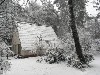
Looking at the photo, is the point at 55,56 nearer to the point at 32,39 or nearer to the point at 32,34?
the point at 32,39

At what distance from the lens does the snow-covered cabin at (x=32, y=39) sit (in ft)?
98.9

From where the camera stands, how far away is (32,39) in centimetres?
3244

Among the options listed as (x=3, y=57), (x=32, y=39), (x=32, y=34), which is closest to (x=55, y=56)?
(x=3, y=57)

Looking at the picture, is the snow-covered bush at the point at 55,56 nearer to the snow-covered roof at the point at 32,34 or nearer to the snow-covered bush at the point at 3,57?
the snow-covered roof at the point at 32,34

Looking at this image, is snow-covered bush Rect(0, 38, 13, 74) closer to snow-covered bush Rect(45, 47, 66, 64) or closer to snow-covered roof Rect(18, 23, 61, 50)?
snow-covered bush Rect(45, 47, 66, 64)

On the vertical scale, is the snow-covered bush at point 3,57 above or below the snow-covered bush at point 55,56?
above

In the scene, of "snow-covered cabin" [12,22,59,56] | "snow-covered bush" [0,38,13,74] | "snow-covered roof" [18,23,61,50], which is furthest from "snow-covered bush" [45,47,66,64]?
"snow-covered bush" [0,38,13,74]

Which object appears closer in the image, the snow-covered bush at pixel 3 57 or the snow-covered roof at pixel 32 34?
the snow-covered bush at pixel 3 57

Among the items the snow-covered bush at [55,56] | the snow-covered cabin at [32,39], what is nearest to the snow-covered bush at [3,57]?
the snow-covered bush at [55,56]

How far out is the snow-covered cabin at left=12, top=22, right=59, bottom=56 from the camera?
3015cm

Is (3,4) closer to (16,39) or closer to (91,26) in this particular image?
(16,39)

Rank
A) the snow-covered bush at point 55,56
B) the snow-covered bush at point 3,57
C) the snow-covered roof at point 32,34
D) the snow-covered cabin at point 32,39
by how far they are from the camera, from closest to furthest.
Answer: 1. the snow-covered bush at point 3,57
2. the snow-covered bush at point 55,56
3. the snow-covered cabin at point 32,39
4. the snow-covered roof at point 32,34

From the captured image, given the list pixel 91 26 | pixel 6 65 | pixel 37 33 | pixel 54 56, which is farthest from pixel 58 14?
pixel 6 65

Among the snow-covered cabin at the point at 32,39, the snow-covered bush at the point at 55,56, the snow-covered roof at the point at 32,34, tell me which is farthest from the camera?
the snow-covered roof at the point at 32,34
